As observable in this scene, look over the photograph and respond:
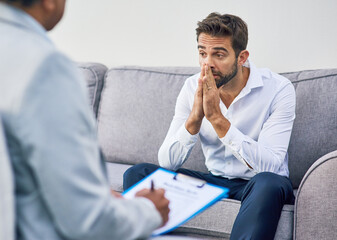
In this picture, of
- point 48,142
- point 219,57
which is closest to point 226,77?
point 219,57

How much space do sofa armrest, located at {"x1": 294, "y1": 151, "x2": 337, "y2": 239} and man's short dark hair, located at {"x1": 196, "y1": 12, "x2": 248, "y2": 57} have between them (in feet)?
2.35

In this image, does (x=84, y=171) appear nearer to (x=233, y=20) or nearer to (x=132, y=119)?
(x=233, y=20)

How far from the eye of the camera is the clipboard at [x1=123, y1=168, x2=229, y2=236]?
38.2 inches

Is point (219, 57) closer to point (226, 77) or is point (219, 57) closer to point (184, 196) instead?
point (226, 77)

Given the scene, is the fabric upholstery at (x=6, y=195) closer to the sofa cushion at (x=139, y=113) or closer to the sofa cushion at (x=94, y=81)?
the sofa cushion at (x=139, y=113)

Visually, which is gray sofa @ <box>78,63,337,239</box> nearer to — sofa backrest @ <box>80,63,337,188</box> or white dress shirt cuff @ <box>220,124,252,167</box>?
sofa backrest @ <box>80,63,337,188</box>

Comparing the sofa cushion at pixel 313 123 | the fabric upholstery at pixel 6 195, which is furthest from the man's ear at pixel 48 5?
the sofa cushion at pixel 313 123

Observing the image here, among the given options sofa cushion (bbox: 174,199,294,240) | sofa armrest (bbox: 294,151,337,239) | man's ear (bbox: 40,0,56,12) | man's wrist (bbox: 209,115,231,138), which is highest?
man's ear (bbox: 40,0,56,12)

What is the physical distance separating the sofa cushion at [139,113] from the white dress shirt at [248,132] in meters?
0.21

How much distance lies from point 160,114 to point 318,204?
102 centimetres

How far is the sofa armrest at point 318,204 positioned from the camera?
1.57m

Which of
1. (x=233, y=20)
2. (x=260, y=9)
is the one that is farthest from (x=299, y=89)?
(x=260, y=9)

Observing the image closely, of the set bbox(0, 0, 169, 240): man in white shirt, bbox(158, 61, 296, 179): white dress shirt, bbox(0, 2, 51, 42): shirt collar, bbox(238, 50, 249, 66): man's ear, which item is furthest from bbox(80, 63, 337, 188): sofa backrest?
bbox(0, 2, 51, 42): shirt collar

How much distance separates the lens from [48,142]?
0.67m
